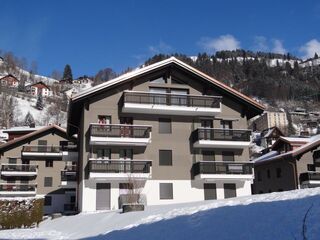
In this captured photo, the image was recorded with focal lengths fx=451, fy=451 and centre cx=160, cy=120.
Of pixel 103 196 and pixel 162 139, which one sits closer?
pixel 103 196

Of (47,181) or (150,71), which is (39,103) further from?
(150,71)

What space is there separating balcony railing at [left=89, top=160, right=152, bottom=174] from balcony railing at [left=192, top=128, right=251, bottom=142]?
15.8 ft

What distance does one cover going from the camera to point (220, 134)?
121ft

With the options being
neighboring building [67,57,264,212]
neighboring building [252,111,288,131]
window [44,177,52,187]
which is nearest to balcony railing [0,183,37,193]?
window [44,177,52,187]

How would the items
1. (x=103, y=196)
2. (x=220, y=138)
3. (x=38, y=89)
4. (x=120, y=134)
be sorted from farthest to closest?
(x=38, y=89) < (x=220, y=138) < (x=120, y=134) < (x=103, y=196)

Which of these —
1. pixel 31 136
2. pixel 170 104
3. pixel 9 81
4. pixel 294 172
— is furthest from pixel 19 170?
pixel 9 81

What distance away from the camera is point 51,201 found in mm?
52875

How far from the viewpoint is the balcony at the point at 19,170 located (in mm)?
51312

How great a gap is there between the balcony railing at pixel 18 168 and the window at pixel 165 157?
22.1 meters

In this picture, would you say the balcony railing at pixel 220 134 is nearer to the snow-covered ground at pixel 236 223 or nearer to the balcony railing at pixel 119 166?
the balcony railing at pixel 119 166

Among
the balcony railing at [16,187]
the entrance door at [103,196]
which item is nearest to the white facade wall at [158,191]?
the entrance door at [103,196]

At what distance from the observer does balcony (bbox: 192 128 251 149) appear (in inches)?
1422

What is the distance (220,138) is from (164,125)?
184 inches

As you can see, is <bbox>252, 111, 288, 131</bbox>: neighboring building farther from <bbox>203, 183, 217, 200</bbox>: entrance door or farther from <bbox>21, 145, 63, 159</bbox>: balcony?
<bbox>203, 183, 217, 200</bbox>: entrance door
